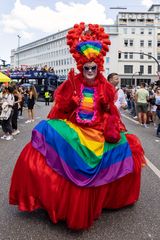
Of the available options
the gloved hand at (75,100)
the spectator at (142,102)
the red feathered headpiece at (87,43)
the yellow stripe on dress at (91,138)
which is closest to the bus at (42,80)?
the spectator at (142,102)

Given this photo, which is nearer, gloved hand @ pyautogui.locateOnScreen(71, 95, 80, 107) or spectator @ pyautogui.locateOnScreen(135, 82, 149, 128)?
gloved hand @ pyautogui.locateOnScreen(71, 95, 80, 107)

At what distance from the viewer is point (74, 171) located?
14.8ft

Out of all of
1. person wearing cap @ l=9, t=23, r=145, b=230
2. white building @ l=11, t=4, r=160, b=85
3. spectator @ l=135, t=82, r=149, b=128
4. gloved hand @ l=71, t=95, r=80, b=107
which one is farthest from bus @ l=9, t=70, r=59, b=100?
white building @ l=11, t=4, r=160, b=85

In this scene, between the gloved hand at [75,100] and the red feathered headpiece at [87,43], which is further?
the red feathered headpiece at [87,43]

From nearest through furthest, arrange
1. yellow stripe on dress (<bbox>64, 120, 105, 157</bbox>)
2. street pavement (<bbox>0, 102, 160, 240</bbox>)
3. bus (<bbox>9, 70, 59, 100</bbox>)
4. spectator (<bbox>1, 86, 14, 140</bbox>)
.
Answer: street pavement (<bbox>0, 102, 160, 240</bbox>)
yellow stripe on dress (<bbox>64, 120, 105, 157</bbox>)
spectator (<bbox>1, 86, 14, 140</bbox>)
bus (<bbox>9, 70, 59, 100</bbox>)

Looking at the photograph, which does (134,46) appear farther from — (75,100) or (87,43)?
(75,100)

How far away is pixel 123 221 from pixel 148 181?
2.17 m

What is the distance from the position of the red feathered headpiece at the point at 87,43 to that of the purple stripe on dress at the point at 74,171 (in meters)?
1.13

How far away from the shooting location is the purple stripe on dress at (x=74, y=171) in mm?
4516

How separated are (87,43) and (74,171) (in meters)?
1.61

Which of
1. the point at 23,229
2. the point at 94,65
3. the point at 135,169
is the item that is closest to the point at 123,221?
the point at 135,169

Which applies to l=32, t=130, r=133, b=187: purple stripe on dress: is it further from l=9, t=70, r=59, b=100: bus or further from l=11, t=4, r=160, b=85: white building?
l=11, t=4, r=160, b=85: white building

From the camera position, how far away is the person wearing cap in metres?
4.50

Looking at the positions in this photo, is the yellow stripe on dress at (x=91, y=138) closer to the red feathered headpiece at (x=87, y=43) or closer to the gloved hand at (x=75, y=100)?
the gloved hand at (x=75, y=100)
